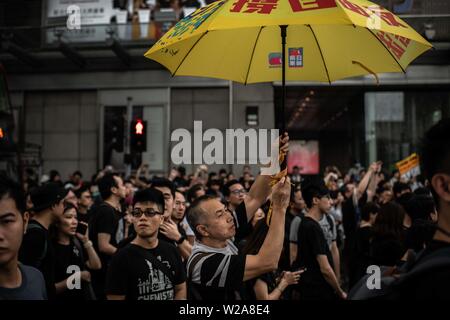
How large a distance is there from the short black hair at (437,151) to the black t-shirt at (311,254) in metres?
3.53

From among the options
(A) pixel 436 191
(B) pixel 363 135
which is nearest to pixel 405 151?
(B) pixel 363 135

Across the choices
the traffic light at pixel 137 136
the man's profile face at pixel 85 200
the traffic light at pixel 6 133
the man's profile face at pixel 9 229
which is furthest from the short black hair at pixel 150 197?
the traffic light at pixel 137 136

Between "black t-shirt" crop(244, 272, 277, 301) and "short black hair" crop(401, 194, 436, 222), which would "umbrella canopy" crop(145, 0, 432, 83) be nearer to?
Answer: "short black hair" crop(401, 194, 436, 222)

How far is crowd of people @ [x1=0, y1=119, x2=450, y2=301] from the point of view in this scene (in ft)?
5.85

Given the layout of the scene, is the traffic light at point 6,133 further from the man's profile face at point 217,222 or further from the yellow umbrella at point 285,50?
the man's profile face at point 217,222

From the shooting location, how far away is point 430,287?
1.50 meters

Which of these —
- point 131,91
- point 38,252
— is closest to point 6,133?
point 38,252

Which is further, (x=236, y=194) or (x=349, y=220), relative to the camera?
(x=349, y=220)

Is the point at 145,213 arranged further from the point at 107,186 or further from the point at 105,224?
the point at 107,186

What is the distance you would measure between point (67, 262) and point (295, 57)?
278cm

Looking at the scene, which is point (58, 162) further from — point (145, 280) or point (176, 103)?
point (145, 280)

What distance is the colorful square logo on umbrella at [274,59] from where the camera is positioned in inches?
151

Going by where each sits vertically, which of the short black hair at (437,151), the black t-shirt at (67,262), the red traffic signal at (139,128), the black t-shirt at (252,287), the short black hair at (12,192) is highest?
the red traffic signal at (139,128)

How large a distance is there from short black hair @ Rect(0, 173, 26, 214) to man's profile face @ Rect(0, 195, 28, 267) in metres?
0.02
